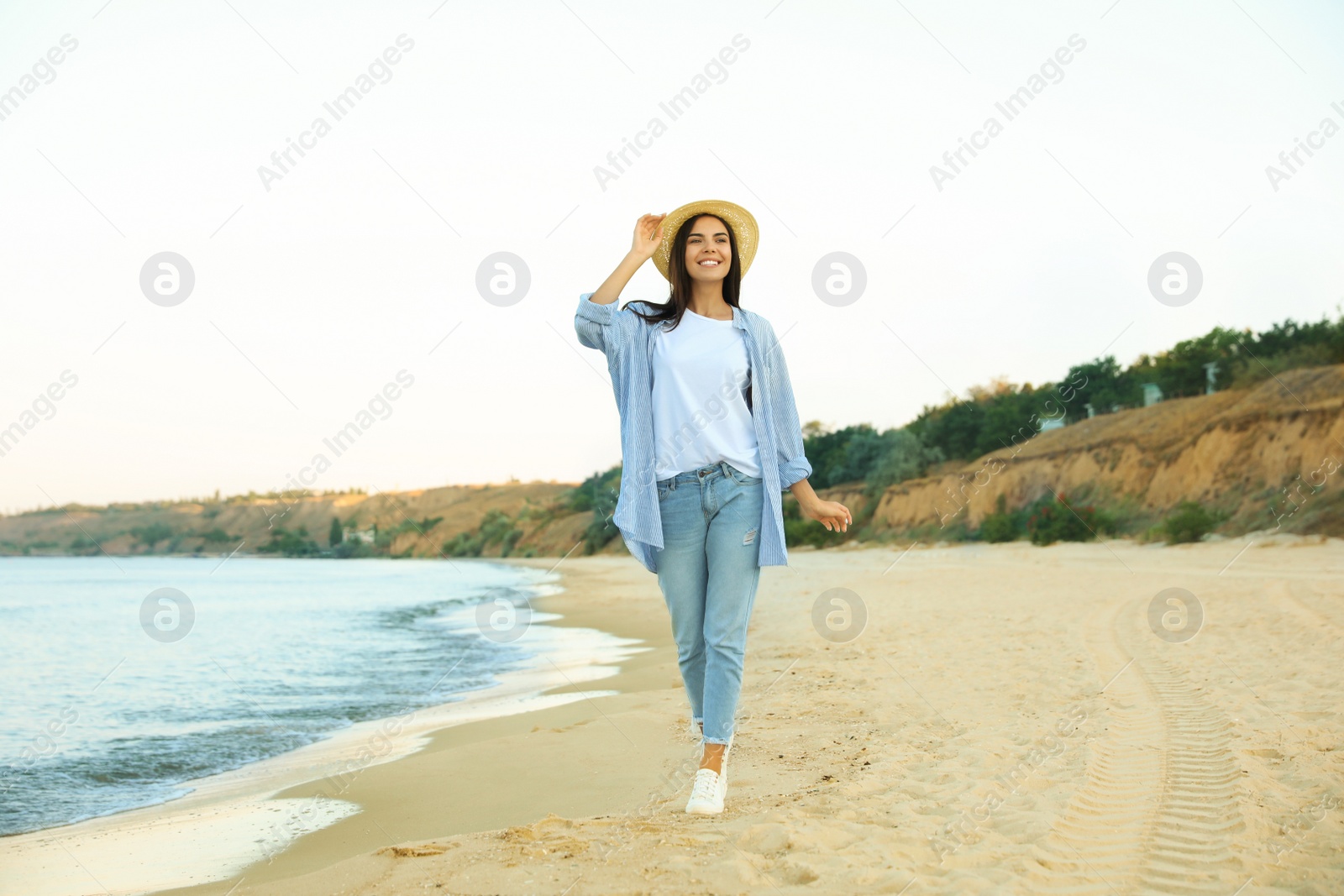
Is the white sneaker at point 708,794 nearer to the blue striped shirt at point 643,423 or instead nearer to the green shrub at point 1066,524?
the blue striped shirt at point 643,423

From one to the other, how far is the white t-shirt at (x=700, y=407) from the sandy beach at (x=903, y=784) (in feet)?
3.59

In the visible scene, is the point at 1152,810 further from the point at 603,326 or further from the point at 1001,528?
the point at 1001,528

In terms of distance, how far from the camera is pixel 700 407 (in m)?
2.92

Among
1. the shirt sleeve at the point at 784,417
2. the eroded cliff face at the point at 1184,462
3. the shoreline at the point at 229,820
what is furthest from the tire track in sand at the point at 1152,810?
the eroded cliff face at the point at 1184,462

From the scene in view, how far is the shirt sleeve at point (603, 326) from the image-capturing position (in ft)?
9.56

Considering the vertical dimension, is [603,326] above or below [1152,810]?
above

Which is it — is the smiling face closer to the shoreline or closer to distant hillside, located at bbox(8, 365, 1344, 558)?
the shoreline

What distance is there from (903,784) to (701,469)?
1263 millimetres

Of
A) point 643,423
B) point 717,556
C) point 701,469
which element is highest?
point 643,423

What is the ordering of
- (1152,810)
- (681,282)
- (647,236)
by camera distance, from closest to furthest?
1. (1152,810)
2. (647,236)
3. (681,282)

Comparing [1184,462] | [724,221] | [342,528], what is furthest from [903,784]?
[342,528]

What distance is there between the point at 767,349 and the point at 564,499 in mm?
62038

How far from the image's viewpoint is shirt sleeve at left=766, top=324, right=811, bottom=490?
3096 millimetres

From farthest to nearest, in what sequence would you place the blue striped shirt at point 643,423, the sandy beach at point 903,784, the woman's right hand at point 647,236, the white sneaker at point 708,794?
the woman's right hand at point 647,236 → the blue striped shirt at point 643,423 → the white sneaker at point 708,794 → the sandy beach at point 903,784
